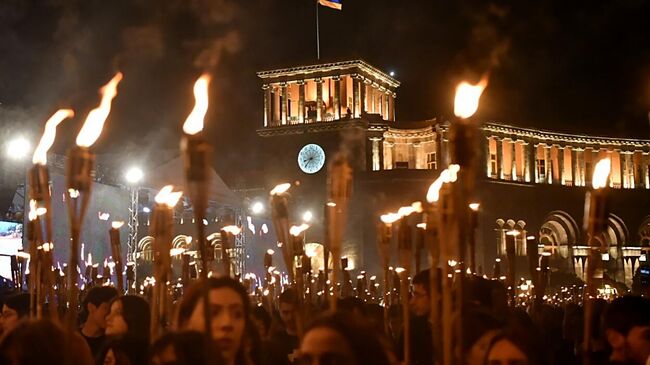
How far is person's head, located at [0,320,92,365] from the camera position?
3.90 metres

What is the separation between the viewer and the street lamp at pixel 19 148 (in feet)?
80.0

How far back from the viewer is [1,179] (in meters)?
27.2

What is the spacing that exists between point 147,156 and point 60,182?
86.1 ft

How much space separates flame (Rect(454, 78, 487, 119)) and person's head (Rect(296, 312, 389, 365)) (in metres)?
1.34

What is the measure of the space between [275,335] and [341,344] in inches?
154

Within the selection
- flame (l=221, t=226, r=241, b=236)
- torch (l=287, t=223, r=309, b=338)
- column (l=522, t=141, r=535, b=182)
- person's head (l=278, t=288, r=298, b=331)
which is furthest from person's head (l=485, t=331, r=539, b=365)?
column (l=522, t=141, r=535, b=182)

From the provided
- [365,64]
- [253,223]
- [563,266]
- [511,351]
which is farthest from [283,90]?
[511,351]

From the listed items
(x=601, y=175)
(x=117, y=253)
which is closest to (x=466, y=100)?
(x=601, y=175)

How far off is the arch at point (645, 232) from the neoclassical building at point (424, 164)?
5.0 inches

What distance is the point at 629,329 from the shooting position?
541 centimetres

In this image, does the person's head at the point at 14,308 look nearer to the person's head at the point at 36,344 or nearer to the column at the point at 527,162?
the person's head at the point at 36,344

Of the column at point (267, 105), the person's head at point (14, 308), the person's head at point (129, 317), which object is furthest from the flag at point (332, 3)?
the person's head at point (129, 317)

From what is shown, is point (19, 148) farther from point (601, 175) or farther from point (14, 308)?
point (601, 175)

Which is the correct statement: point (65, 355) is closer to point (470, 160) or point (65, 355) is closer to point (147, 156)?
point (470, 160)
